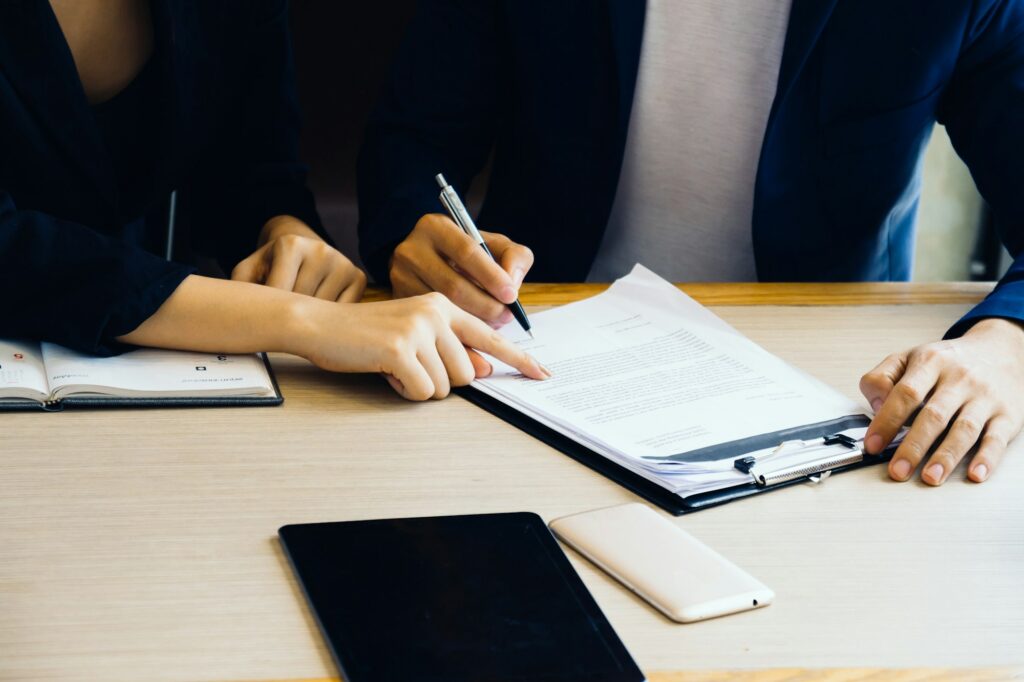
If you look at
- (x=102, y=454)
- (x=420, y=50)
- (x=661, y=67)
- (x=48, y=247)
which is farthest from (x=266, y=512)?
(x=661, y=67)

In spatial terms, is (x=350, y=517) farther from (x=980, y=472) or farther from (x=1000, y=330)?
(x=1000, y=330)

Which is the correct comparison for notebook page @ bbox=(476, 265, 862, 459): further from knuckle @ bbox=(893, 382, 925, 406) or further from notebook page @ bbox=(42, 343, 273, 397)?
notebook page @ bbox=(42, 343, 273, 397)

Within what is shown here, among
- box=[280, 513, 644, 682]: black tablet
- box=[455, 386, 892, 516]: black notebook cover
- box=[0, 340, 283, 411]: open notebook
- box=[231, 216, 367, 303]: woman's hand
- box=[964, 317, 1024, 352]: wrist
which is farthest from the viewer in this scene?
box=[231, 216, 367, 303]: woman's hand

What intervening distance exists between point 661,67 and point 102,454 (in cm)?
96

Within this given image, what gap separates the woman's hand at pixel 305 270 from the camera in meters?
1.11

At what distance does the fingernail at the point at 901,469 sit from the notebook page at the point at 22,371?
2.12ft

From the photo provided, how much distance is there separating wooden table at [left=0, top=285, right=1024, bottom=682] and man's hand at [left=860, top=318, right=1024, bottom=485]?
20 mm

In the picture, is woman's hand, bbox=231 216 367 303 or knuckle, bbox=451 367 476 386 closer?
knuckle, bbox=451 367 476 386

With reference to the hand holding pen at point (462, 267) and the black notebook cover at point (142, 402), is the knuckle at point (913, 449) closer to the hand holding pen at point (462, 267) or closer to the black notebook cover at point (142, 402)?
the hand holding pen at point (462, 267)

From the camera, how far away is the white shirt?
4.69 feet

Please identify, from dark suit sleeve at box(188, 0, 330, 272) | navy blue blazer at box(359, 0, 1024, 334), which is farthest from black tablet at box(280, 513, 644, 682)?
dark suit sleeve at box(188, 0, 330, 272)

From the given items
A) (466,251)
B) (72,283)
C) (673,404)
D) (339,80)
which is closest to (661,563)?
(673,404)

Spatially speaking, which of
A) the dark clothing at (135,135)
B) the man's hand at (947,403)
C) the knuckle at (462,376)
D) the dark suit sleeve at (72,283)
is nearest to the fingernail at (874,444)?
the man's hand at (947,403)

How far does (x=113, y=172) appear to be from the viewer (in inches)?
49.3
